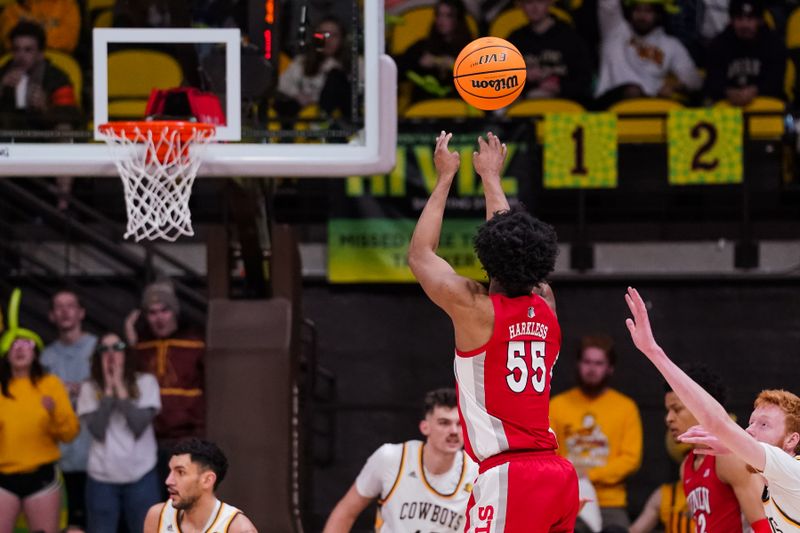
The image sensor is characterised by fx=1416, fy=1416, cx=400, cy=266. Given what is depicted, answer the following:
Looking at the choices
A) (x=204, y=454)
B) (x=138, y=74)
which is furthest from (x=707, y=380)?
(x=138, y=74)

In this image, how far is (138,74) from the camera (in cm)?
1088

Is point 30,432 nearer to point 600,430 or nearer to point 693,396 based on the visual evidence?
point 600,430

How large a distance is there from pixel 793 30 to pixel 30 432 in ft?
21.8

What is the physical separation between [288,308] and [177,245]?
2.83m

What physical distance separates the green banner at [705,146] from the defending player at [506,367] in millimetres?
5254

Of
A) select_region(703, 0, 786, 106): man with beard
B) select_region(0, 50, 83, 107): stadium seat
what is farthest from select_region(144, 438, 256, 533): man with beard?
select_region(703, 0, 786, 106): man with beard

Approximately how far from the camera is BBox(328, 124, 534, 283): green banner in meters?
10.0

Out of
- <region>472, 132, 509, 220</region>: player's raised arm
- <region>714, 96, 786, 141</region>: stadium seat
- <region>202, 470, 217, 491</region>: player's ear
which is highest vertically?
<region>714, 96, 786, 141</region>: stadium seat

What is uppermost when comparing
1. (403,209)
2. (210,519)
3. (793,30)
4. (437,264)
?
(793,30)

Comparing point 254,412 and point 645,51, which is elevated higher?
point 645,51

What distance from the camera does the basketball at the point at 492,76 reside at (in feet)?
18.6

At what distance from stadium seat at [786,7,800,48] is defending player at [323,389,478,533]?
5.51 m

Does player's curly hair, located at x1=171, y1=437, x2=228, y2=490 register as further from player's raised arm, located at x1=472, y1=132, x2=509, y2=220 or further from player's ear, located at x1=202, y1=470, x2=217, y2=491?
player's raised arm, located at x1=472, y1=132, x2=509, y2=220

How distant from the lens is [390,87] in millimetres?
6746
